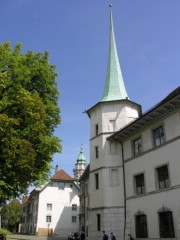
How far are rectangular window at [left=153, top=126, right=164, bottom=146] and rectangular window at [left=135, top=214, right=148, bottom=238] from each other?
611 cm

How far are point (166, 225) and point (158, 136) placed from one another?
6.92 metres

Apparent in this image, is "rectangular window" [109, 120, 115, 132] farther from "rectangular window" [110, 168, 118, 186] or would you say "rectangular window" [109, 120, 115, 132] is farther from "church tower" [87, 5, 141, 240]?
"rectangular window" [110, 168, 118, 186]

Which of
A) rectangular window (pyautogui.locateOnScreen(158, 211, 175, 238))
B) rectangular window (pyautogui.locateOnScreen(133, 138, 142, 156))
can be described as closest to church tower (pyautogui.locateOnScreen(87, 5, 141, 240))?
rectangular window (pyautogui.locateOnScreen(133, 138, 142, 156))

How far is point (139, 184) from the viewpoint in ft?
86.3

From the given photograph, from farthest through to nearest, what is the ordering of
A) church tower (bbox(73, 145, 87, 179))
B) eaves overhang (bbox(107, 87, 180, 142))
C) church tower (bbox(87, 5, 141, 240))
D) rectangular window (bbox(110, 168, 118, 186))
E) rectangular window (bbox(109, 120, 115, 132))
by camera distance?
church tower (bbox(73, 145, 87, 179))
rectangular window (bbox(109, 120, 115, 132))
rectangular window (bbox(110, 168, 118, 186))
church tower (bbox(87, 5, 141, 240))
eaves overhang (bbox(107, 87, 180, 142))

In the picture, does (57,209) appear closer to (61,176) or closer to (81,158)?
(61,176)

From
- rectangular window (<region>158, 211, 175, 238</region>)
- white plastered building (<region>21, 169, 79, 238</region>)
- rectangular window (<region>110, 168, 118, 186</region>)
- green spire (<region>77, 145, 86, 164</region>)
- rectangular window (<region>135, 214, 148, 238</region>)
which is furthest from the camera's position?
green spire (<region>77, 145, 86, 164</region>)

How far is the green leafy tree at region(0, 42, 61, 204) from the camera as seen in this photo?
17.0 metres

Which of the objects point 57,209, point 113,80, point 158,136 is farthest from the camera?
point 57,209

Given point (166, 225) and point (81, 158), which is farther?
point (81, 158)

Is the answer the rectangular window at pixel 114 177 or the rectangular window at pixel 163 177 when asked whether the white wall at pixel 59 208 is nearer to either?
the rectangular window at pixel 114 177

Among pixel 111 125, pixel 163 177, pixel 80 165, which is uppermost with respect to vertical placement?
pixel 80 165

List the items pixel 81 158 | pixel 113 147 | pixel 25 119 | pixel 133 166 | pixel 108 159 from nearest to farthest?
pixel 25 119
pixel 133 166
pixel 108 159
pixel 113 147
pixel 81 158

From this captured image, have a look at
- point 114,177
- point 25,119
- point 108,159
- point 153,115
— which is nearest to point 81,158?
point 108,159
